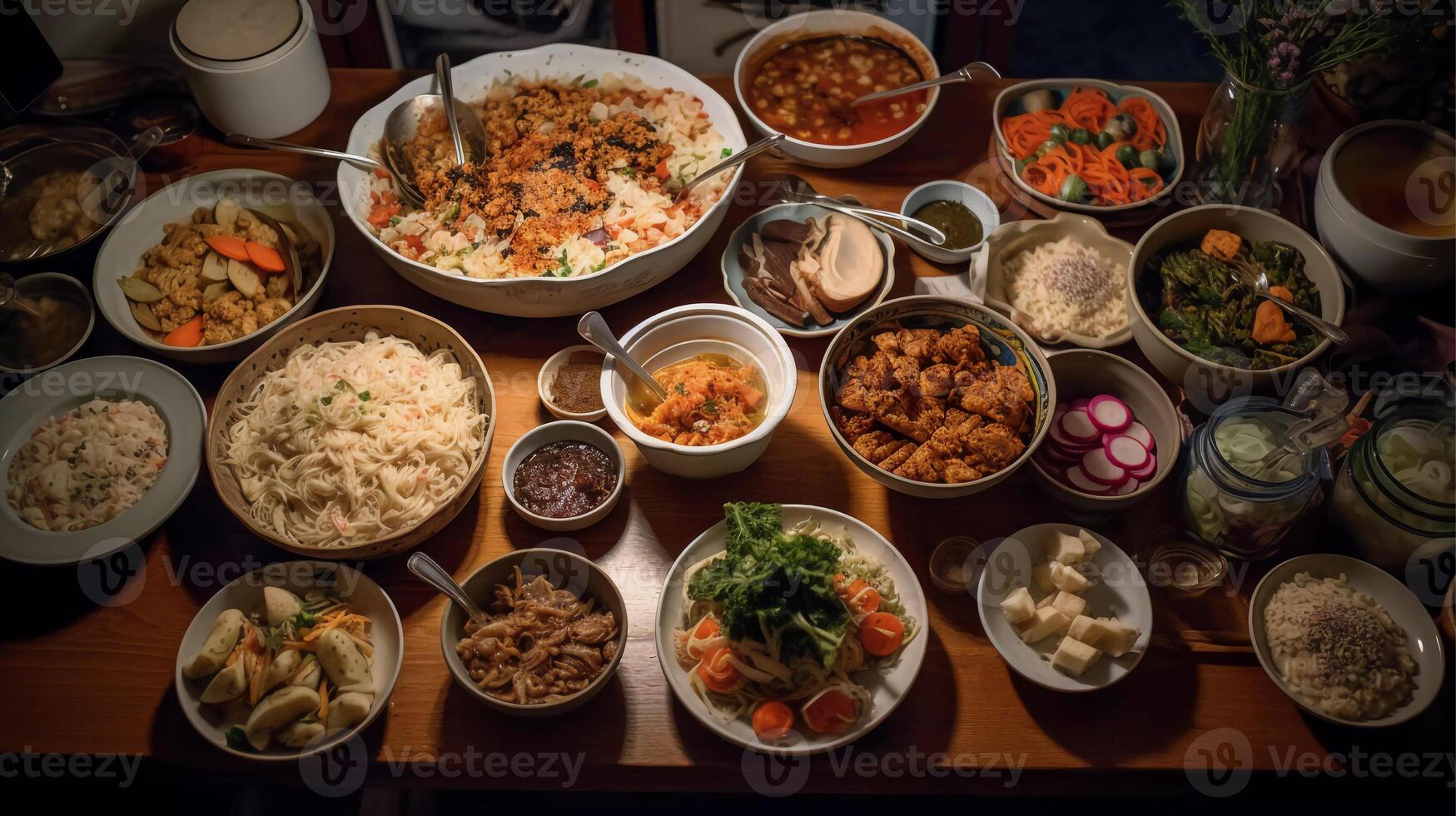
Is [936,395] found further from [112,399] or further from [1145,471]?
[112,399]

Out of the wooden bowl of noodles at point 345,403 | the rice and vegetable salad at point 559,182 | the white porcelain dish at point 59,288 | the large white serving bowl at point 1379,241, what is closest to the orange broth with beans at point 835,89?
the rice and vegetable salad at point 559,182

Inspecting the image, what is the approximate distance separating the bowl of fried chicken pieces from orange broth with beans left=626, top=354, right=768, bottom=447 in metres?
0.21

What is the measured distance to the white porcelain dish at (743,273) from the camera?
9.34ft

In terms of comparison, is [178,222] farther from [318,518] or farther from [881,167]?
[881,167]

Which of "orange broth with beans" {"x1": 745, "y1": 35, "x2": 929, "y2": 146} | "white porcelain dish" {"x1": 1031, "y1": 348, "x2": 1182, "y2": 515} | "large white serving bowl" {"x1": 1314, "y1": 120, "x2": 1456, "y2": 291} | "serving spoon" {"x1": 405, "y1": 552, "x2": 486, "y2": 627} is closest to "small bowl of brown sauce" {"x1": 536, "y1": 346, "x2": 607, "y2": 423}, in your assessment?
"serving spoon" {"x1": 405, "y1": 552, "x2": 486, "y2": 627}

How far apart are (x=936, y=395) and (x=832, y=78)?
1439mm

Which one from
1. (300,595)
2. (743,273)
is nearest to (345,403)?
(300,595)

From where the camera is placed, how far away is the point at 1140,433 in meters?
2.61

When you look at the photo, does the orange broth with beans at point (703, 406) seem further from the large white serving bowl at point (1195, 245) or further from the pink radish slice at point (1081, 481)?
the large white serving bowl at point (1195, 245)

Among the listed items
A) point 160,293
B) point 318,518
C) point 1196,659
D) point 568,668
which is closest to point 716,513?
point 568,668

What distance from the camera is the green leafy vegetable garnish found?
6.95ft

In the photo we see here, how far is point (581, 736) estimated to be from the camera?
2.27 metres

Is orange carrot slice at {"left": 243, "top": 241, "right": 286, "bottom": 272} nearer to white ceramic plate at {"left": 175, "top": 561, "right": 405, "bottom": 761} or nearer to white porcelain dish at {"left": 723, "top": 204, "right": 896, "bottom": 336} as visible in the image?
white ceramic plate at {"left": 175, "top": 561, "right": 405, "bottom": 761}

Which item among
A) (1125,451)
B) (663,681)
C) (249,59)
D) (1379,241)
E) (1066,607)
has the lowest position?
(663,681)
